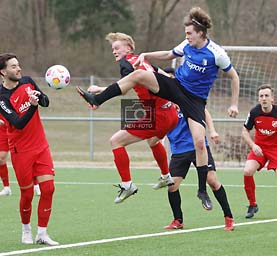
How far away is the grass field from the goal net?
493cm

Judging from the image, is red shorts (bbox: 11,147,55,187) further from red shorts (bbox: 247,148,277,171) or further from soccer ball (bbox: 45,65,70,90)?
red shorts (bbox: 247,148,277,171)

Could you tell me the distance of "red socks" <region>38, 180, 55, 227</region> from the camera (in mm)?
9406

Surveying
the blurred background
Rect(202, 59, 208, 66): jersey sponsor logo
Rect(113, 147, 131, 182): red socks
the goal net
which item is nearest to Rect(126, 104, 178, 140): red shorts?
Rect(113, 147, 131, 182): red socks

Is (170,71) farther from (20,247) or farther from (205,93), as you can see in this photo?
(20,247)

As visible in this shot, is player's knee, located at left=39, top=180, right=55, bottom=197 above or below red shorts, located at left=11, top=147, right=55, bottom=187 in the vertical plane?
below

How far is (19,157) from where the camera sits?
9.44 meters

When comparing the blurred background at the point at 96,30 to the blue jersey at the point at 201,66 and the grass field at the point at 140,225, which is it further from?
the blue jersey at the point at 201,66

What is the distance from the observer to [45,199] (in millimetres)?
9453

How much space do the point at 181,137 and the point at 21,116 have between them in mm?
2792

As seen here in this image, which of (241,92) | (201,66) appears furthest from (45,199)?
(241,92)

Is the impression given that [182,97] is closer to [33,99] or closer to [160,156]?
[160,156]

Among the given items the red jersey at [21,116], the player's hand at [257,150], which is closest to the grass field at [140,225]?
the player's hand at [257,150]

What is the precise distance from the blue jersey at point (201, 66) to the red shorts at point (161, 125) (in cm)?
73

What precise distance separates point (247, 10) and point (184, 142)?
29.2 m
